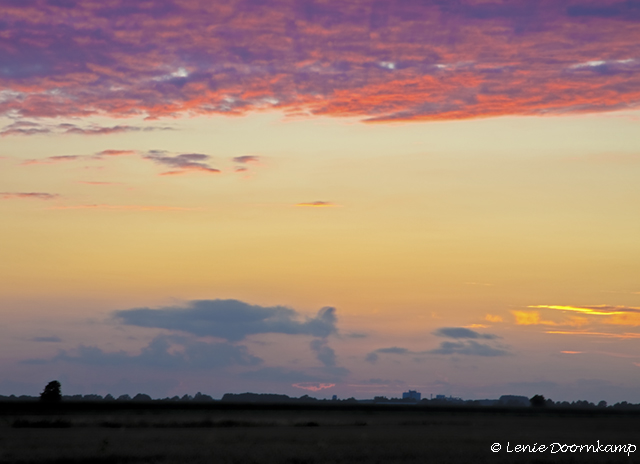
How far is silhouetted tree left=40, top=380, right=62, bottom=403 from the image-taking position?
10006 centimetres

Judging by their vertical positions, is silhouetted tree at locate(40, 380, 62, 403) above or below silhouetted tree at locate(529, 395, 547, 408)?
above

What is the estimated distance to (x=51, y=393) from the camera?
330ft

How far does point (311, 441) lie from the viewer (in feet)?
151

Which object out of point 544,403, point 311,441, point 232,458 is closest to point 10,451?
point 232,458

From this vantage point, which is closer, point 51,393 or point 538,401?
point 51,393

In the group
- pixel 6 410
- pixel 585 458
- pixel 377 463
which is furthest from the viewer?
pixel 6 410

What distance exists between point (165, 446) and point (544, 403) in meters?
176

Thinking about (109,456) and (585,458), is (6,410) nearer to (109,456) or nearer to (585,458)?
(109,456)

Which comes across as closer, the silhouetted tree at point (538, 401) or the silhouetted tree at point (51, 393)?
the silhouetted tree at point (51, 393)

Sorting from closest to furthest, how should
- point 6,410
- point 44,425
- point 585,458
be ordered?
1. point 585,458
2. point 44,425
3. point 6,410

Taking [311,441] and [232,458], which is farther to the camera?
[311,441]

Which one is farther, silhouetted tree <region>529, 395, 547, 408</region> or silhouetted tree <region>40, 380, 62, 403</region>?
silhouetted tree <region>529, 395, 547, 408</region>

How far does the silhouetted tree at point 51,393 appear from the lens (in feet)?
328

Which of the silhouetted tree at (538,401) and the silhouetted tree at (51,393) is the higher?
the silhouetted tree at (51,393)
